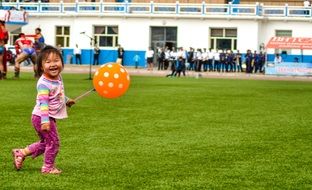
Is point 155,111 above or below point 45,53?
below

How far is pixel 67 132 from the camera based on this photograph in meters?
15.3

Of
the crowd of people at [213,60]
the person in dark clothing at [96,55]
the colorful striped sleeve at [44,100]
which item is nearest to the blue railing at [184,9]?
the person in dark clothing at [96,55]

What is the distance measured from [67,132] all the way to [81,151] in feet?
8.98

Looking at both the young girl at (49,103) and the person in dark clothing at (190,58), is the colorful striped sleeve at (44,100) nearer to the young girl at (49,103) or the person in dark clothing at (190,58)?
the young girl at (49,103)

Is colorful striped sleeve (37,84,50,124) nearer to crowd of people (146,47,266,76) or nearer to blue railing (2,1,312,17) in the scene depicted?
crowd of people (146,47,266,76)

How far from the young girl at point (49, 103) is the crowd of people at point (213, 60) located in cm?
5511

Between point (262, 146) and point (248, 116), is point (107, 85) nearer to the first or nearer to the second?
point (262, 146)

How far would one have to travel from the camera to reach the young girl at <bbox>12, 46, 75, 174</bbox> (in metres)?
10.3

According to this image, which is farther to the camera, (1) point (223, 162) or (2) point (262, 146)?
(2) point (262, 146)

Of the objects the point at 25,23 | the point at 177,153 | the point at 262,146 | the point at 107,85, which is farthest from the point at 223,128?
the point at 25,23

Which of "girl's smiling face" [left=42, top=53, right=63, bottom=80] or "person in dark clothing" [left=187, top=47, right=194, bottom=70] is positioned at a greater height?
"girl's smiling face" [left=42, top=53, right=63, bottom=80]

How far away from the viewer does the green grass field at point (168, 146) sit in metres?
10.1

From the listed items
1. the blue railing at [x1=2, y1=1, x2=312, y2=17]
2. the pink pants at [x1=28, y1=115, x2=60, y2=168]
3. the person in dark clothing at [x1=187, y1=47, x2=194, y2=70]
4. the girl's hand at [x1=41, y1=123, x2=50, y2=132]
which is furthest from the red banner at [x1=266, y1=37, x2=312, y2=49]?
the girl's hand at [x1=41, y1=123, x2=50, y2=132]

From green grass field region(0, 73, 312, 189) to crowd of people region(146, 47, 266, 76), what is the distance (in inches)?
1736
